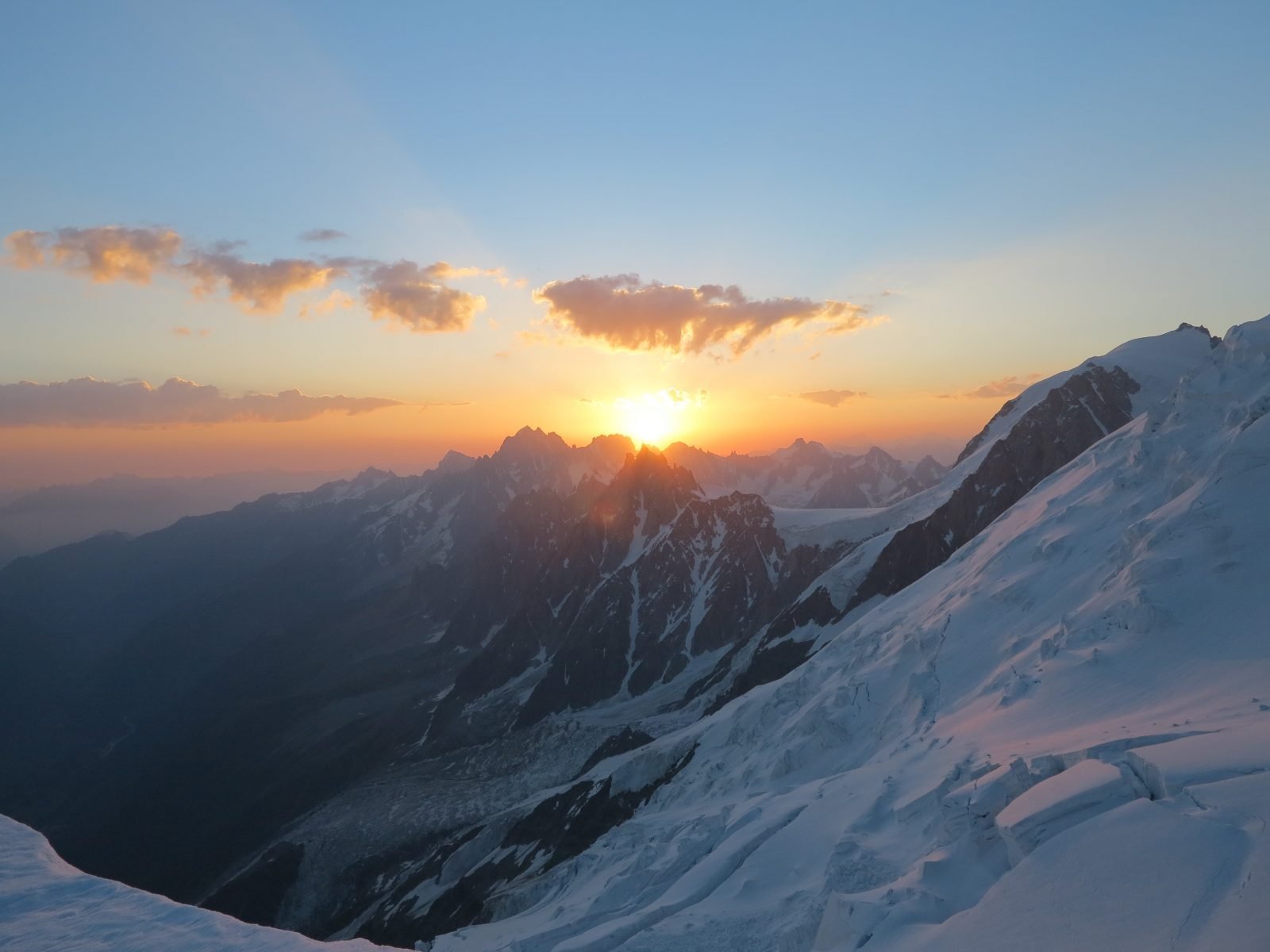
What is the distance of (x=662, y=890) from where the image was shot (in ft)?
105

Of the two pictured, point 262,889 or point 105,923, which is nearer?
point 105,923

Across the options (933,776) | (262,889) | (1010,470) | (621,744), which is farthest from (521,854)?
(1010,470)

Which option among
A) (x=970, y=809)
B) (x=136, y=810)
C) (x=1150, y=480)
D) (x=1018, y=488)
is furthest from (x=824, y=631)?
(x=136, y=810)

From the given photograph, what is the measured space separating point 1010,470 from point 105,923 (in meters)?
106

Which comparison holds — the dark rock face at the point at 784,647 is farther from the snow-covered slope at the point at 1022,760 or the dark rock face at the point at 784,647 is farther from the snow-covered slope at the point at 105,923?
the snow-covered slope at the point at 105,923

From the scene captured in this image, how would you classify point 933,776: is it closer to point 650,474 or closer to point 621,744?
point 621,744

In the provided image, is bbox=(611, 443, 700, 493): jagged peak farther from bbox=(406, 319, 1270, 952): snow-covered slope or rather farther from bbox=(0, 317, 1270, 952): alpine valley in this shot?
bbox=(406, 319, 1270, 952): snow-covered slope

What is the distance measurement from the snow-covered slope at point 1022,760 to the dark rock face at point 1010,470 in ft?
133

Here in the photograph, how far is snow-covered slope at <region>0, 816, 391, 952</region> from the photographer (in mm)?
14914

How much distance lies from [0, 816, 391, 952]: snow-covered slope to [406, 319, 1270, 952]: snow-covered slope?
1315cm

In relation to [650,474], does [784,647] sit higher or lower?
lower

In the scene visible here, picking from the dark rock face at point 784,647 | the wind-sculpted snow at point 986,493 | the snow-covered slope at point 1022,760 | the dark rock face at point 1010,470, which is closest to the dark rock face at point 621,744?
the dark rock face at point 784,647

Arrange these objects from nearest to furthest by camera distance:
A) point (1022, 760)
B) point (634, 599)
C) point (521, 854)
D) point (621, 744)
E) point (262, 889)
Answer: point (1022, 760) → point (521, 854) → point (262, 889) → point (621, 744) → point (634, 599)

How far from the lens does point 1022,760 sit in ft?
67.1
